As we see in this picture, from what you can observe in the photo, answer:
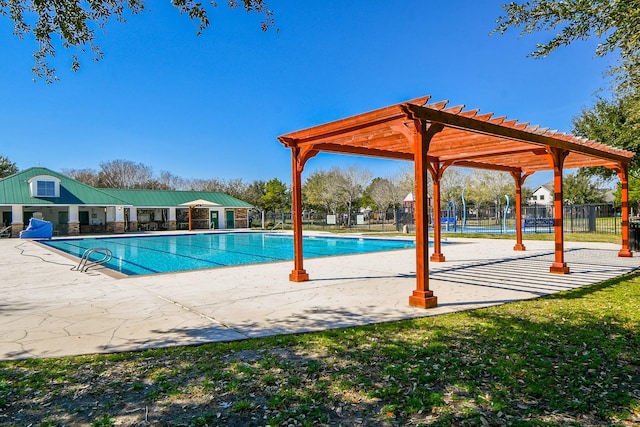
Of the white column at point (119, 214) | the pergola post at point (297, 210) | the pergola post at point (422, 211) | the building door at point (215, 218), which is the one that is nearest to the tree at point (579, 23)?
the pergola post at point (422, 211)

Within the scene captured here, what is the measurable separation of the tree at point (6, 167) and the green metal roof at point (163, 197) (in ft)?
59.3

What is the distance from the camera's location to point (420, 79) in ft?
49.4

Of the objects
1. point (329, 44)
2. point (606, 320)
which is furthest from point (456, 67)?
point (606, 320)

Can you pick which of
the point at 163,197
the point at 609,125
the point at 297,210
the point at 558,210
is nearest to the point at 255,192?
the point at 163,197

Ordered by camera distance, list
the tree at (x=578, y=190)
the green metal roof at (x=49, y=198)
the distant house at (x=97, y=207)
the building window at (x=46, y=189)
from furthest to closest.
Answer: the tree at (x=578, y=190) → the building window at (x=46, y=189) → the distant house at (x=97, y=207) → the green metal roof at (x=49, y=198)

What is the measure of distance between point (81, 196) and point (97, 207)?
2605 mm

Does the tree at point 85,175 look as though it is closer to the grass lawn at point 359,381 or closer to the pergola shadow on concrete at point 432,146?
the pergola shadow on concrete at point 432,146

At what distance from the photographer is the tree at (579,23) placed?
4422 millimetres

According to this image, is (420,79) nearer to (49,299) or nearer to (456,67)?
(456,67)

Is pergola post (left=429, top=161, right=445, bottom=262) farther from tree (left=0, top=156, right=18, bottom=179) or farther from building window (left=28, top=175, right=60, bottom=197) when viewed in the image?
tree (left=0, top=156, right=18, bottom=179)

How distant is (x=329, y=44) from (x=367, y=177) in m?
22.6

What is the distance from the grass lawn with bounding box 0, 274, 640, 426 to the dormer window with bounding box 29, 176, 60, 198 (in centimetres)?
2612

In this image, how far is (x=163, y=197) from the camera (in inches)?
1235

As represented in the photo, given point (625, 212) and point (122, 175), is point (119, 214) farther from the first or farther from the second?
point (625, 212)
